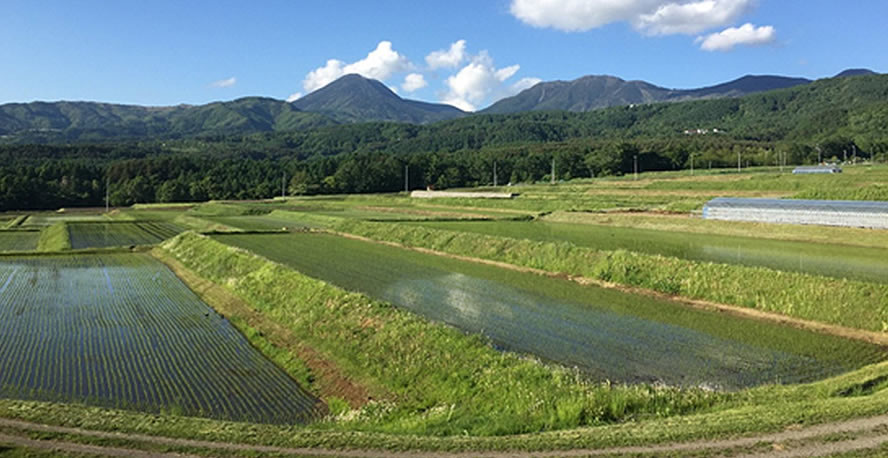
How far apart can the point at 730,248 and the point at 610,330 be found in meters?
14.4

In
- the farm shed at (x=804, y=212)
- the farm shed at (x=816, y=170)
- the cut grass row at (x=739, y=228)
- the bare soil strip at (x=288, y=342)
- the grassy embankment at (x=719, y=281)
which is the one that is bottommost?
the bare soil strip at (x=288, y=342)

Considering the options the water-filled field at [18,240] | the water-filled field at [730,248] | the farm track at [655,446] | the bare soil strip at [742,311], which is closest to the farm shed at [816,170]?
the water-filled field at [730,248]

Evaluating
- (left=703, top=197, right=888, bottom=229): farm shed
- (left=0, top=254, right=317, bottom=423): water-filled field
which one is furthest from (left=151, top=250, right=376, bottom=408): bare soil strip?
(left=703, top=197, right=888, bottom=229): farm shed

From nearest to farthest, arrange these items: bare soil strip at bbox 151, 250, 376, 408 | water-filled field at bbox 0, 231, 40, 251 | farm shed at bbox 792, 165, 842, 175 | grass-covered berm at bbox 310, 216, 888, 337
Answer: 1. bare soil strip at bbox 151, 250, 376, 408
2. grass-covered berm at bbox 310, 216, 888, 337
3. water-filled field at bbox 0, 231, 40, 251
4. farm shed at bbox 792, 165, 842, 175

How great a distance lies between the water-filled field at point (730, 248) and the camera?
21891 mm

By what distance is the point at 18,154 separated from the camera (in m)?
148

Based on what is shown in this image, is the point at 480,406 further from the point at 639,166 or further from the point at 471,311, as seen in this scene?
the point at 639,166

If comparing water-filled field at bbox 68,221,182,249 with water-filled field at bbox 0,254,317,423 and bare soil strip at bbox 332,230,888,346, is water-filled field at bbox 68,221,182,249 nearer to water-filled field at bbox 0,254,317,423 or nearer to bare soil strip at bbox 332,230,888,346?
water-filled field at bbox 0,254,317,423

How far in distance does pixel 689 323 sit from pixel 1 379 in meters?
18.5

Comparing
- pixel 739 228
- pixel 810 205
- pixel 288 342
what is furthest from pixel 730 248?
pixel 288 342

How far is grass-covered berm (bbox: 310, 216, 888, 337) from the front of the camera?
17.1 meters

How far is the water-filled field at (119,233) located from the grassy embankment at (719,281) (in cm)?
2918

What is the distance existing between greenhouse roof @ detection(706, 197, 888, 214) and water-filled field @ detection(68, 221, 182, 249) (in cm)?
4140

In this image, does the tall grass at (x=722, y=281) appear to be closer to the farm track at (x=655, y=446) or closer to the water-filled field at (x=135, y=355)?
the farm track at (x=655, y=446)
